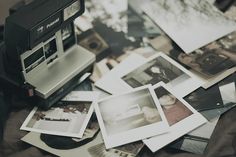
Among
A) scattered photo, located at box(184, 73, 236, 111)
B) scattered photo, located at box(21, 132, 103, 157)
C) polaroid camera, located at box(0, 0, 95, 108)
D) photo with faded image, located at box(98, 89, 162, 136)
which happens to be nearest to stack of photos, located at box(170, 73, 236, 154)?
scattered photo, located at box(184, 73, 236, 111)

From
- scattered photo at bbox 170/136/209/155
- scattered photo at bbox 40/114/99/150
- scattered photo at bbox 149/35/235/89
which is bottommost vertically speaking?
scattered photo at bbox 40/114/99/150

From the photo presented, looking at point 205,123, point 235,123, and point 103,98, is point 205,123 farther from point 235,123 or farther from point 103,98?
point 103,98

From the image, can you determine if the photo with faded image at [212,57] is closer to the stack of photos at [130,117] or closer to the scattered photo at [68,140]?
the stack of photos at [130,117]

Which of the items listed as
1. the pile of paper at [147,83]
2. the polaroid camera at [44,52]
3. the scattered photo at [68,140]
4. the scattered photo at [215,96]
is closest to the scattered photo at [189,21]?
the pile of paper at [147,83]

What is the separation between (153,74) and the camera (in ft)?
4.00

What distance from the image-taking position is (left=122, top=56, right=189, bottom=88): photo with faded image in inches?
47.3

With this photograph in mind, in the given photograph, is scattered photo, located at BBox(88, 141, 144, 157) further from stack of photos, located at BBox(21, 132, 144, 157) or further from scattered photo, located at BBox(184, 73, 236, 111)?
scattered photo, located at BBox(184, 73, 236, 111)

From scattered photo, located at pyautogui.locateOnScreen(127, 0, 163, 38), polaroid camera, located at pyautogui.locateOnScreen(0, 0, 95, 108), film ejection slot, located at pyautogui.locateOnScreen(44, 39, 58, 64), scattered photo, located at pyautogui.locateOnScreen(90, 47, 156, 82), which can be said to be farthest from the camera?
scattered photo, located at pyautogui.locateOnScreen(127, 0, 163, 38)

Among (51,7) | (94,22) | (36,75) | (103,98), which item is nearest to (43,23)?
(51,7)

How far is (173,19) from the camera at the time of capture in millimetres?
1364

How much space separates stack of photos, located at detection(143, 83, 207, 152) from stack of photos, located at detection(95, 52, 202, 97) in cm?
3

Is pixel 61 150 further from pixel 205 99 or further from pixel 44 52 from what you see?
pixel 205 99

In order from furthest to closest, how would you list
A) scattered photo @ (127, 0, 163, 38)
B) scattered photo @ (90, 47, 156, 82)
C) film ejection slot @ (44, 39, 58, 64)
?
scattered photo @ (127, 0, 163, 38), scattered photo @ (90, 47, 156, 82), film ejection slot @ (44, 39, 58, 64)

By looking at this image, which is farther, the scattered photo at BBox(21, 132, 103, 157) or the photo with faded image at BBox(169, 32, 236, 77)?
the photo with faded image at BBox(169, 32, 236, 77)
